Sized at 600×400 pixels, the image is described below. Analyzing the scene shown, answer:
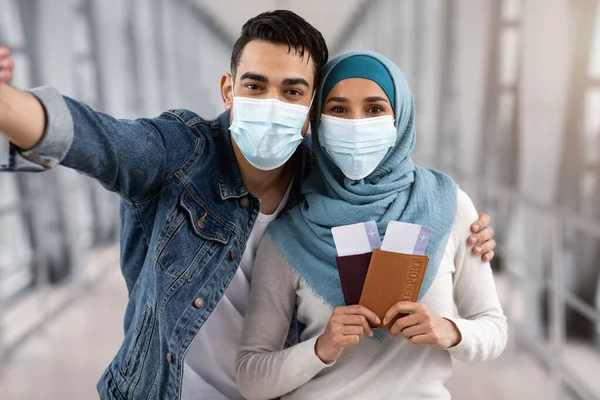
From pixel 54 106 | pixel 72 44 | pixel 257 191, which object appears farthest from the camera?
pixel 72 44

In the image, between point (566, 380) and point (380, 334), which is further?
point (566, 380)

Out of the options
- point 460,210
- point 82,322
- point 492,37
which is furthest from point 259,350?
point 492,37

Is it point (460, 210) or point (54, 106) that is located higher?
point (54, 106)

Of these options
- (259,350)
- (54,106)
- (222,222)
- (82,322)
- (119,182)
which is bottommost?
(82,322)

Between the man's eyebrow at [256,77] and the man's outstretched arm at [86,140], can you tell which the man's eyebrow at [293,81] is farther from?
the man's outstretched arm at [86,140]

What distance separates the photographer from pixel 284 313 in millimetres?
1359

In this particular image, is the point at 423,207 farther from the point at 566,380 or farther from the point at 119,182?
the point at 566,380

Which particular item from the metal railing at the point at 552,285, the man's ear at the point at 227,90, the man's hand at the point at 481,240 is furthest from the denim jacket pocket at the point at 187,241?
the metal railing at the point at 552,285

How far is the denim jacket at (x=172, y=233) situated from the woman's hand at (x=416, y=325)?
0.37 m

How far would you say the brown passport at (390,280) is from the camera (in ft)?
3.80

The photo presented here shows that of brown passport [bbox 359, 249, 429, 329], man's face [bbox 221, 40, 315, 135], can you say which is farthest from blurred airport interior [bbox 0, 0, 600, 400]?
brown passport [bbox 359, 249, 429, 329]

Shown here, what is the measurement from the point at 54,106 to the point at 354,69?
0.63 metres

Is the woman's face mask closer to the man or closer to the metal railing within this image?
the man

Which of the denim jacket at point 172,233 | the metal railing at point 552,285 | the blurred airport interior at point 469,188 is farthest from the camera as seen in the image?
the blurred airport interior at point 469,188
